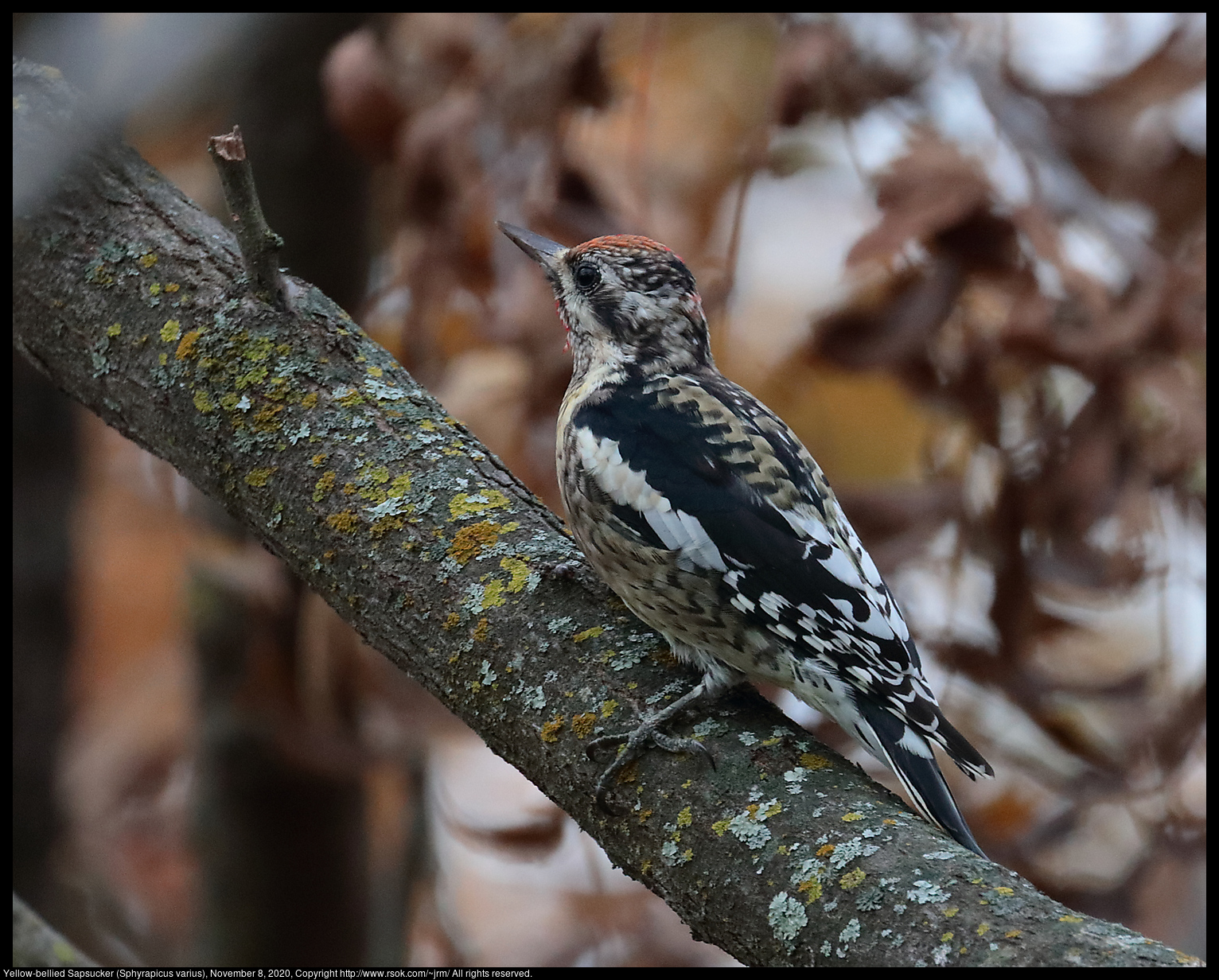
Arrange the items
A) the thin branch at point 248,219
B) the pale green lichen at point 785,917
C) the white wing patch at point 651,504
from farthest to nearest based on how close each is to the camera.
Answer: the white wing patch at point 651,504 < the thin branch at point 248,219 < the pale green lichen at point 785,917

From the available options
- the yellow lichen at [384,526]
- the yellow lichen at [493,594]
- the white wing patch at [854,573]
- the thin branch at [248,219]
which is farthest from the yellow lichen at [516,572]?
the thin branch at [248,219]

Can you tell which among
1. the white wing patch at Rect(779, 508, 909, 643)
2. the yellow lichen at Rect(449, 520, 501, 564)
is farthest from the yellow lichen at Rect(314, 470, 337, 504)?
the white wing patch at Rect(779, 508, 909, 643)

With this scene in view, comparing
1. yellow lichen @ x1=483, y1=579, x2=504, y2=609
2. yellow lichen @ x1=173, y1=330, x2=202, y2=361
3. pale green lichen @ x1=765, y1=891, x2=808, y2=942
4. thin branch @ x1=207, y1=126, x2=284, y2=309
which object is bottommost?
pale green lichen @ x1=765, y1=891, x2=808, y2=942

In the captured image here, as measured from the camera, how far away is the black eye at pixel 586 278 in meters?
2.82

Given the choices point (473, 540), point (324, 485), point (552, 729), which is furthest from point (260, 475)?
point (552, 729)

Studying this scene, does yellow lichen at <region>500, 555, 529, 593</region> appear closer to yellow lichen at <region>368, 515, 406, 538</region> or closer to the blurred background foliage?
yellow lichen at <region>368, 515, 406, 538</region>

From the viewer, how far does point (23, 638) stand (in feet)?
13.2

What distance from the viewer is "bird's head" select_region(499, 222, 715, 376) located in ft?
9.22

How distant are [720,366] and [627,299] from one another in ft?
1.87

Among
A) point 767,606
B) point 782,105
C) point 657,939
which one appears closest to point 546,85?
point 782,105

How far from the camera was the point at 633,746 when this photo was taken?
5.51 ft

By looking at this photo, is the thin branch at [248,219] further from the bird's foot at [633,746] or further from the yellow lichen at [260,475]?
the bird's foot at [633,746]
